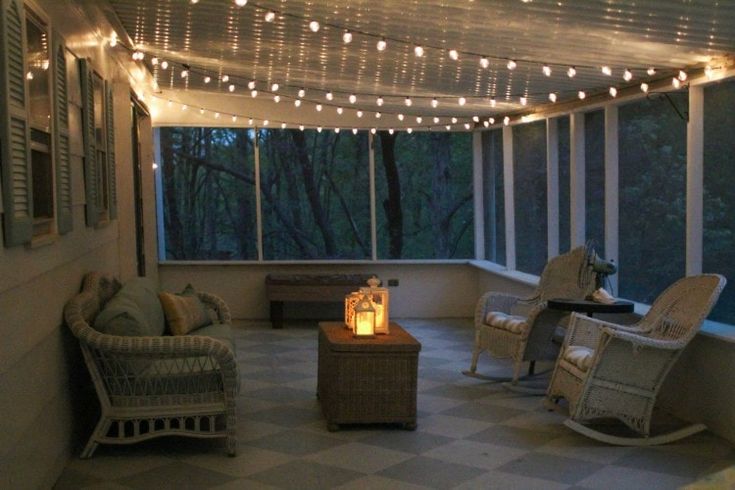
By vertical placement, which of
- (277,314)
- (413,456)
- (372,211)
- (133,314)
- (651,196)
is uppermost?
(651,196)

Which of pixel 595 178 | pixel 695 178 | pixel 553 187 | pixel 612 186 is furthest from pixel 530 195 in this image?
pixel 695 178

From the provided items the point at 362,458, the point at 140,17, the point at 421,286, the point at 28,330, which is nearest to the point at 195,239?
the point at 421,286

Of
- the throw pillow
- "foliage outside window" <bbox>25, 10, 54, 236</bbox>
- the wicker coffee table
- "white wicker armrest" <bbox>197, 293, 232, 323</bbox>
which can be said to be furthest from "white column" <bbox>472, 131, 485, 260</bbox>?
"foliage outside window" <bbox>25, 10, 54, 236</bbox>

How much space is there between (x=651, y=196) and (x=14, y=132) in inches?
182

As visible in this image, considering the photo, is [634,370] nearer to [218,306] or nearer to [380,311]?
[380,311]

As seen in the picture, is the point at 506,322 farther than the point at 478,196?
No

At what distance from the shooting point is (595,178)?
24.6 ft

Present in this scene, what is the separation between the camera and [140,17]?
5.58 metres

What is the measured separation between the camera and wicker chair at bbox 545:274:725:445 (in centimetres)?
511

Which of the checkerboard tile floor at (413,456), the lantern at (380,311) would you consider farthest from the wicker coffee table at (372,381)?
the lantern at (380,311)

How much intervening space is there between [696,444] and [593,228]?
272 cm

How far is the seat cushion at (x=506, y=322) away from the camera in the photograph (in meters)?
6.64

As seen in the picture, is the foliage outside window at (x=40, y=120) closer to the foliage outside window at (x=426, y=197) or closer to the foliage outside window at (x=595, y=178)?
the foliage outside window at (x=595, y=178)

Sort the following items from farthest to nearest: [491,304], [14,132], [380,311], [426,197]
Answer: [426,197]
[491,304]
[380,311]
[14,132]
